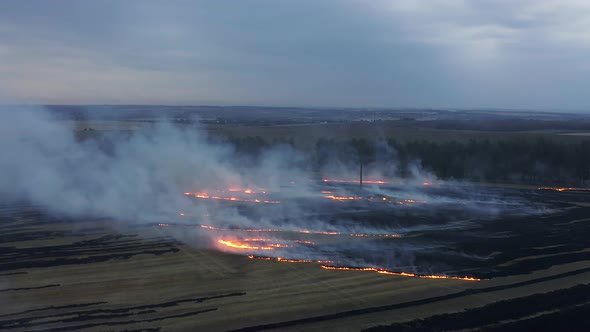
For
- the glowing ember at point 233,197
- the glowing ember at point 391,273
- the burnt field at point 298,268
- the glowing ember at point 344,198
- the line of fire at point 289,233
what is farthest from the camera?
the glowing ember at point 344,198

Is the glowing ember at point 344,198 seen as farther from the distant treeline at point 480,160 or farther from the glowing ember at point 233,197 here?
the distant treeline at point 480,160

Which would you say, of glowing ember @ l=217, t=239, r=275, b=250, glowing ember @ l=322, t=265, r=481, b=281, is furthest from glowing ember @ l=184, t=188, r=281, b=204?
glowing ember @ l=322, t=265, r=481, b=281

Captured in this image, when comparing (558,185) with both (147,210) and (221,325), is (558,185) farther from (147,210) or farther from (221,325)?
(221,325)

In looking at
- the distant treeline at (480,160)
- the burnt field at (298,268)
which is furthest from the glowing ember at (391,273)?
the distant treeline at (480,160)

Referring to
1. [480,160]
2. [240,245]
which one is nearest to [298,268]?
[240,245]

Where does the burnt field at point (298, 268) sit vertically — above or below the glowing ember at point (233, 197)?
below

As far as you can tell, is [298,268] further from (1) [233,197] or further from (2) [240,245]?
(1) [233,197]

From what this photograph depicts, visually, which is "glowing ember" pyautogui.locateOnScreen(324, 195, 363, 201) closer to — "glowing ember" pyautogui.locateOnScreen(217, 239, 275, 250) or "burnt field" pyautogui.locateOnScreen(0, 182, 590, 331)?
"burnt field" pyautogui.locateOnScreen(0, 182, 590, 331)
